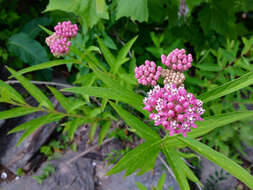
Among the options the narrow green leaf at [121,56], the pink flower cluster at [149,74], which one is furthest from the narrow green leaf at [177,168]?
the narrow green leaf at [121,56]

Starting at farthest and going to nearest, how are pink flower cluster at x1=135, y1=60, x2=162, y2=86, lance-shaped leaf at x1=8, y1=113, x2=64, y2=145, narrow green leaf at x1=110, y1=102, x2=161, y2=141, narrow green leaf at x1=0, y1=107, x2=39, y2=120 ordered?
lance-shaped leaf at x1=8, y1=113, x2=64, y2=145, narrow green leaf at x1=0, y1=107, x2=39, y2=120, pink flower cluster at x1=135, y1=60, x2=162, y2=86, narrow green leaf at x1=110, y1=102, x2=161, y2=141

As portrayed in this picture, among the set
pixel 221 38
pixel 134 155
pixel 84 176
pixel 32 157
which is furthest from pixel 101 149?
pixel 221 38

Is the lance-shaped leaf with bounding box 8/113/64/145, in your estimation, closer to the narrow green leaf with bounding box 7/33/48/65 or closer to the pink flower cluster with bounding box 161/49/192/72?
the narrow green leaf with bounding box 7/33/48/65

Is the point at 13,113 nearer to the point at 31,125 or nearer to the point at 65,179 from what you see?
the point at 31,125

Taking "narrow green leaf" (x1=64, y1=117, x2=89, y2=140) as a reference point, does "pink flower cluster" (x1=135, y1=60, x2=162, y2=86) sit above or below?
above

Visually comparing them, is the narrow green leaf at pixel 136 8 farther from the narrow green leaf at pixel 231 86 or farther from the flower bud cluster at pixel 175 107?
the narrow green leaf at pixel 231 86

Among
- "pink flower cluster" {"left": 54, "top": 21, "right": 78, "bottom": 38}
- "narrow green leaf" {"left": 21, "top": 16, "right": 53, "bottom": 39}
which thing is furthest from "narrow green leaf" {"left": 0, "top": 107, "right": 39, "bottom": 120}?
"narrow green leaf" {"left": 21, "top": 16, "right": 53, "bottom": 39}
